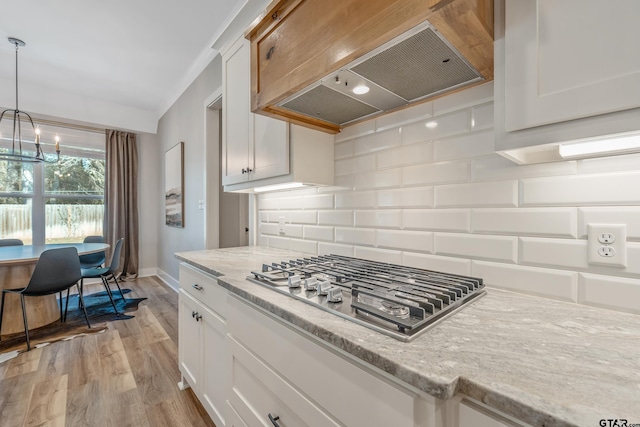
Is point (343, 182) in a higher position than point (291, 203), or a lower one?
higher

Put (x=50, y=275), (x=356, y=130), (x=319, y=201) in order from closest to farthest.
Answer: (x=356, y=130)
(x=319, y=201)
(x=50, y=275)

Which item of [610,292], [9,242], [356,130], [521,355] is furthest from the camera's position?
[9,242]

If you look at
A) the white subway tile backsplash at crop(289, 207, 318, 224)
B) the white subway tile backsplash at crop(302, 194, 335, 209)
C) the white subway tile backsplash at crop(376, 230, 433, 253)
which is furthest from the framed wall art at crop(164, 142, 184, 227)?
the white subway tile backsplash at crop(376, 230, 433, 253)

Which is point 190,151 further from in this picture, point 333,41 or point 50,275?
point 333,41

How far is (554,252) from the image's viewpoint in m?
0.87

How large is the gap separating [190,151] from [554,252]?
12.0 ft

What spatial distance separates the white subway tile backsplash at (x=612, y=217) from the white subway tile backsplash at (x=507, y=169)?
13cm

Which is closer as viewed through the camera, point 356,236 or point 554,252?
point 554,252

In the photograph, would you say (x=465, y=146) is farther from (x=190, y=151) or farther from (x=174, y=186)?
(x=174, y=186)

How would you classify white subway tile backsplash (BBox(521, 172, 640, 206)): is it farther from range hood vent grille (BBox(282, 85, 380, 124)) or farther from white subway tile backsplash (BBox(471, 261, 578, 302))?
range hood vent grille (BBox(282, 85, 380, 124))

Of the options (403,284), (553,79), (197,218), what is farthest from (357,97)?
(197,218)

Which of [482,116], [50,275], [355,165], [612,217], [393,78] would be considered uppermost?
[393,78]

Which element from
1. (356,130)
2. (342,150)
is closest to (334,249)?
(342,150)

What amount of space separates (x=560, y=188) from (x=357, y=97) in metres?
0.78
